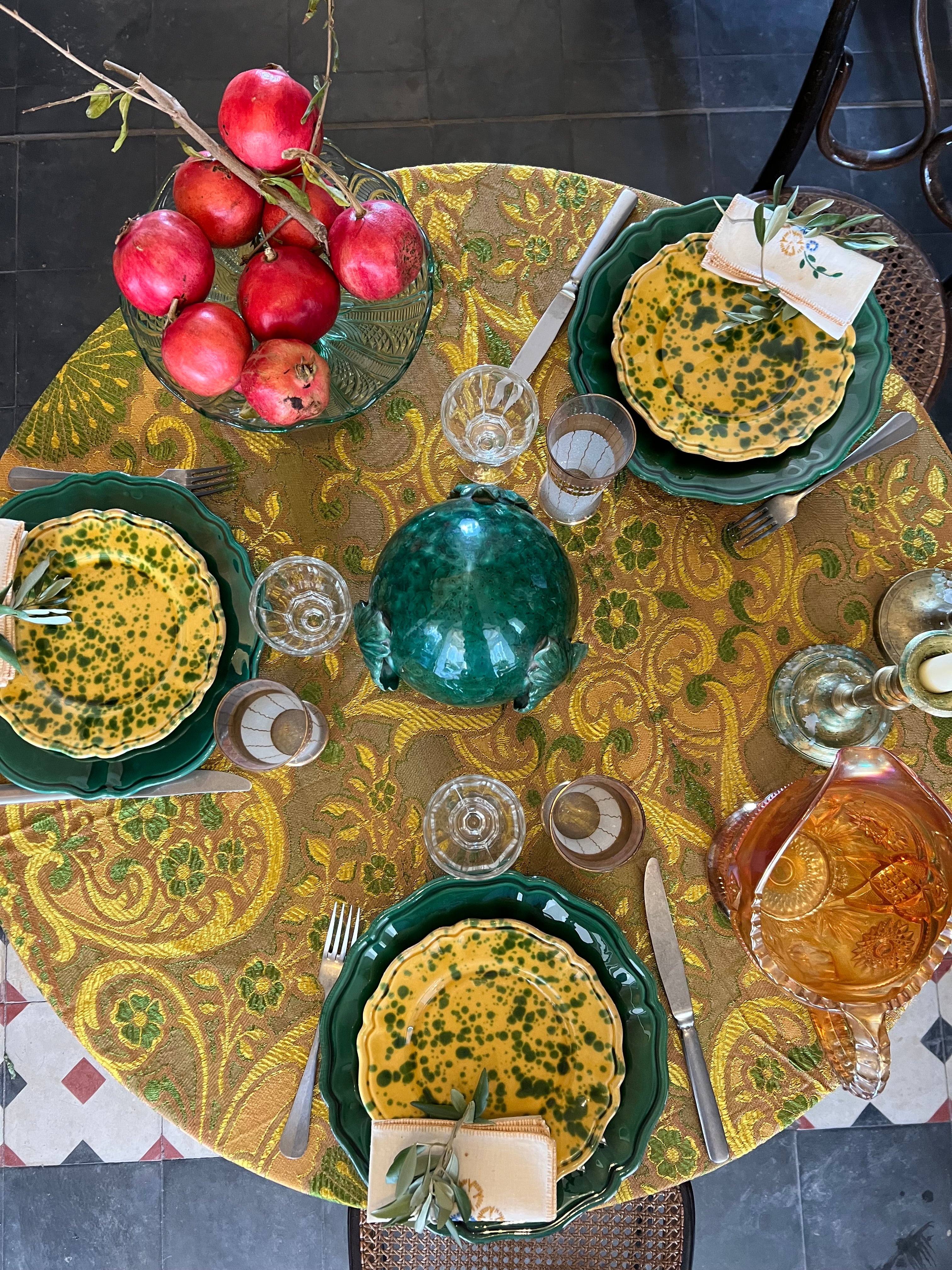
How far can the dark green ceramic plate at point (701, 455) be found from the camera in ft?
3.11

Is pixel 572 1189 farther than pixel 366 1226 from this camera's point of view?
No

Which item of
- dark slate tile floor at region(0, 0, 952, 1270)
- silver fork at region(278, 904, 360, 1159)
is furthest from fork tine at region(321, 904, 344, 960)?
dark slate tile floor at region(0, 0, 952, 1270)

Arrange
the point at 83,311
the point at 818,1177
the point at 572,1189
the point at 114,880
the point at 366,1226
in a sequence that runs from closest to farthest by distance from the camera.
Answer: the point at 572,1189
the point at 114,880
the point at 366,1226
the point at 818,1177
the point at 83,311

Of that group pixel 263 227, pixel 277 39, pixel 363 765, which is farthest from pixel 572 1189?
pixel 277 39

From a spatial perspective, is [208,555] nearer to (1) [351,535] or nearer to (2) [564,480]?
(1) [351,535]

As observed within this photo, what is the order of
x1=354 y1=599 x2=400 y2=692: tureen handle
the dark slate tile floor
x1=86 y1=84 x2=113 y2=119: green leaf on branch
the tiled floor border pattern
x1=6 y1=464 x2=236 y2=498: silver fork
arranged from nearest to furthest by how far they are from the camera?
x1=86 y1=84 x2=113 y2=119: green leaf on branch → x1=354 y1=599 x2=400 y2=692: tureen handle → x1=6 y1=464 x2=236 y2=498: silver fork → the tiled floor border pattern → the dark slate tile floor

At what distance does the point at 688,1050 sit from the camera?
93 centimetres

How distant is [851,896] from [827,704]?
0.69 ft

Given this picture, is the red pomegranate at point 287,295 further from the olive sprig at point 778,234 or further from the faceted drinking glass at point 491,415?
the olive sprig at point 778,234

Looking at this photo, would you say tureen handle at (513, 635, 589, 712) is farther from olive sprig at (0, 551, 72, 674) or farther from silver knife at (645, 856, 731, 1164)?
olive sprig at (0, 551, 72, 674)

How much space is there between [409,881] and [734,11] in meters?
2.21

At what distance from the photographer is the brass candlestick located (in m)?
0.95

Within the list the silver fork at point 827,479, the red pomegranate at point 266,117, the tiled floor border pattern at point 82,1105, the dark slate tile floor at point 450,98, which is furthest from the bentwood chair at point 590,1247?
the dark slate tile floor at point 450,98

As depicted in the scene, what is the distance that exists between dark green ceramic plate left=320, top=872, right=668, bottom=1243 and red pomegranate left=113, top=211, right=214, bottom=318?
669mm
